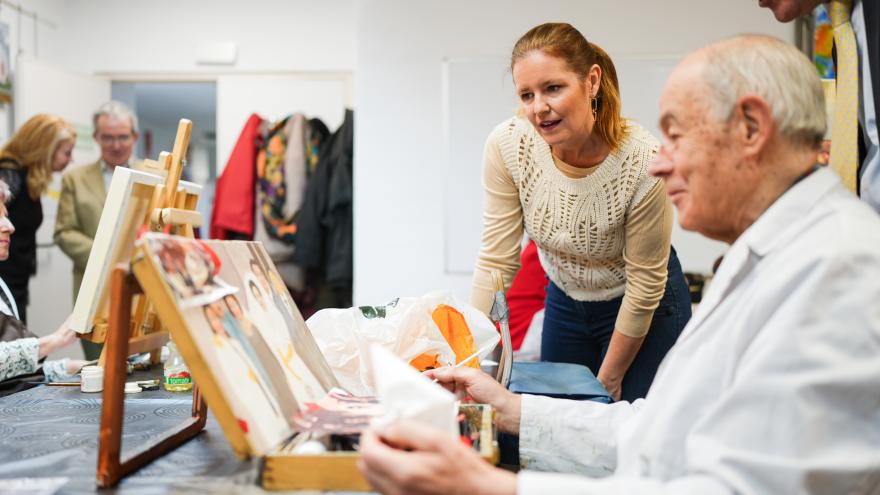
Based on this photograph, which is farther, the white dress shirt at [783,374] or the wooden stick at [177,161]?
the wooden stick at [177,161]

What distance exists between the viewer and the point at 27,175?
3.31m

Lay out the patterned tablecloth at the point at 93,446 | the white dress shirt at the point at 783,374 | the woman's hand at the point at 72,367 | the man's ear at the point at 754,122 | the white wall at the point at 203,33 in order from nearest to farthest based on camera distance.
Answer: the white dress shirt at the point at 783,374, the man's ear at the point at 754,122, the patterned tablecloth at the point at 93,446, the woman's hand at the point at 72,367, the white wall at the point at 203,33

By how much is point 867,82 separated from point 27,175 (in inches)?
130

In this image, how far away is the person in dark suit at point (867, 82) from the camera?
1161 millimetres

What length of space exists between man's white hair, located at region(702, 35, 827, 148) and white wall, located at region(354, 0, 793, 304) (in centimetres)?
314

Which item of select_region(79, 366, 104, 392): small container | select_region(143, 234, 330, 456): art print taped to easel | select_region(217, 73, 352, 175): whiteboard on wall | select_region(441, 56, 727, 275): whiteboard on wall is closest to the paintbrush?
select_region(143, 234, 330, 456): art print taped to easel

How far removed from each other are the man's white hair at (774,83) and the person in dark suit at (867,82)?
0.40 meters

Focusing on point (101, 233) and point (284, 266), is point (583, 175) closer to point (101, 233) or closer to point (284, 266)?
point (101, 233)

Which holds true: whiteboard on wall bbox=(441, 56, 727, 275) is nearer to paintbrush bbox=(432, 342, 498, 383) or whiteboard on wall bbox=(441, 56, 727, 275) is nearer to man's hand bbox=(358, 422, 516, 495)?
paintbrush bbox=(432, 342, 498, 383)

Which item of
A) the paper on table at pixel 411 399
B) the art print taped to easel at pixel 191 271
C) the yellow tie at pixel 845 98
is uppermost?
the yellow tie at pixel 845 98

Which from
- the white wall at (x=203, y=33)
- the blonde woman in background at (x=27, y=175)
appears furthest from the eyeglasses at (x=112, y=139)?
the white wall at (x=203, y=33)

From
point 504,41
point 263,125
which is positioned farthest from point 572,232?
point 263,125

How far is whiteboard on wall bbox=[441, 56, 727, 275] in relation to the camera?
393 cm

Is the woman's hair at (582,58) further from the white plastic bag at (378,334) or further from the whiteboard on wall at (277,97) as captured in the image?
the whiteboard on wall at (277,97)
